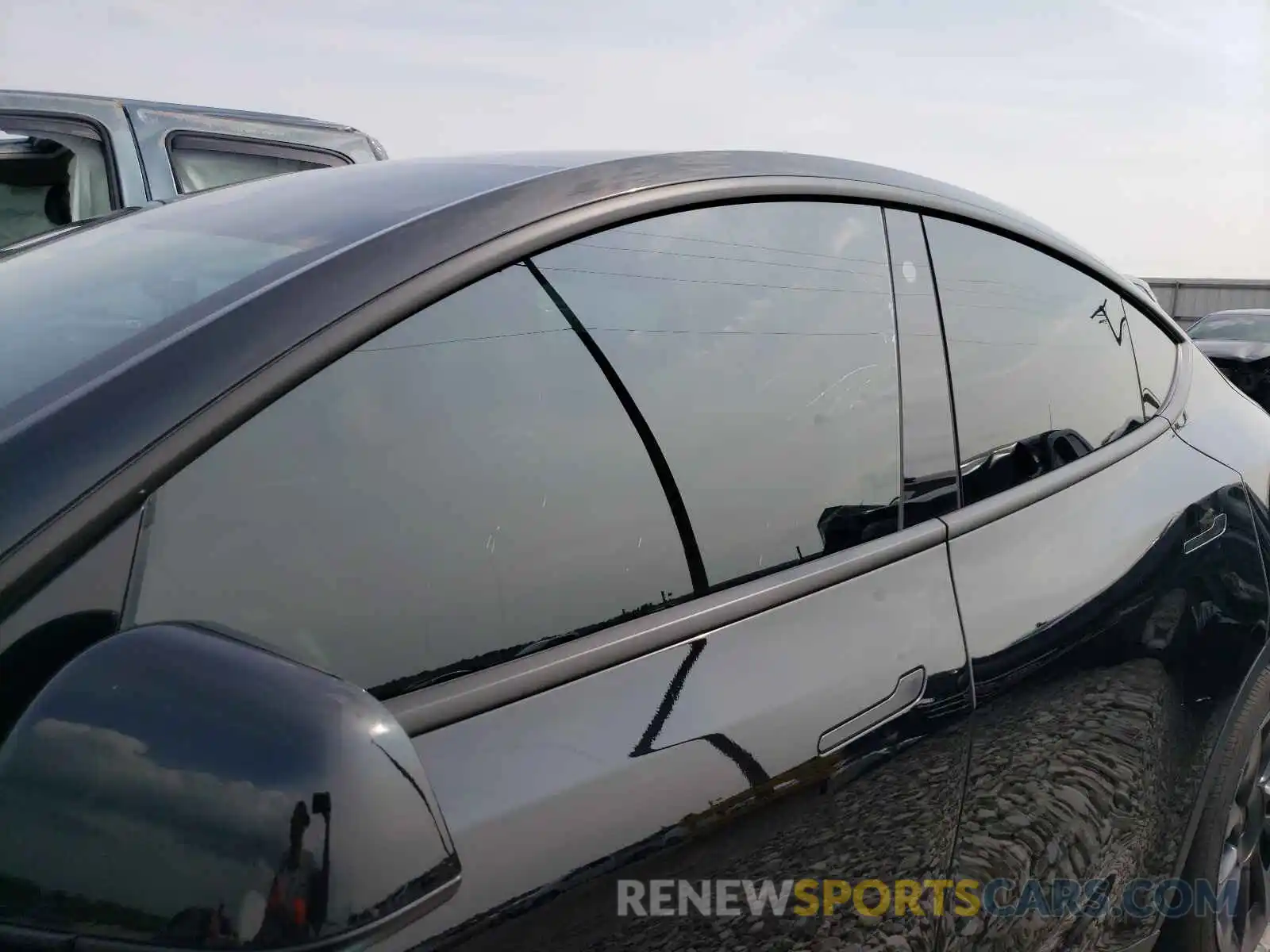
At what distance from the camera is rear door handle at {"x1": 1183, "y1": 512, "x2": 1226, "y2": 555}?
90.7 inches

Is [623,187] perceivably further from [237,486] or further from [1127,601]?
[1127,601]

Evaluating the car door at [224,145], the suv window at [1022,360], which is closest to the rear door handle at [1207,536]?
the suv window at [1022,360]

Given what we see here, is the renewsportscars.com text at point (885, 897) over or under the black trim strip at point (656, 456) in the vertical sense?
under

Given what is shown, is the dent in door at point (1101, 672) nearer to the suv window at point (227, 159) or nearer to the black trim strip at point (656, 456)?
the black trim strip at point (656, 456)

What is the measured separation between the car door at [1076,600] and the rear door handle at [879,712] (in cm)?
16

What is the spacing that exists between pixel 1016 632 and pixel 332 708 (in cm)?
129

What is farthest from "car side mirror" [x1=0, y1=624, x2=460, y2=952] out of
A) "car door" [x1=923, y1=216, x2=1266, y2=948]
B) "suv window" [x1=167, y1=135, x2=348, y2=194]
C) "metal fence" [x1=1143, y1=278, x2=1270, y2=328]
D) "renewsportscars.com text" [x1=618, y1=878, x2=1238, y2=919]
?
"metal fence" [x1=1143, y1=278, x2=1270, y2=328]

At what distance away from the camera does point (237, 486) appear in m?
1.12

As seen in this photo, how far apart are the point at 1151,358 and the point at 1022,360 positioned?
0.72m

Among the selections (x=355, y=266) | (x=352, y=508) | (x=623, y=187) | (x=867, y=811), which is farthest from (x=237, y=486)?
(x=867, y=811)

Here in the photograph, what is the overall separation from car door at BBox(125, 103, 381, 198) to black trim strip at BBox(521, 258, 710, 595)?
3623 mm

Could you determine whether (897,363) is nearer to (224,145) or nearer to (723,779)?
(723,779)

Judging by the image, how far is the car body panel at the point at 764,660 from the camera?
111 cm

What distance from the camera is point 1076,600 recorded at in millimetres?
1976
